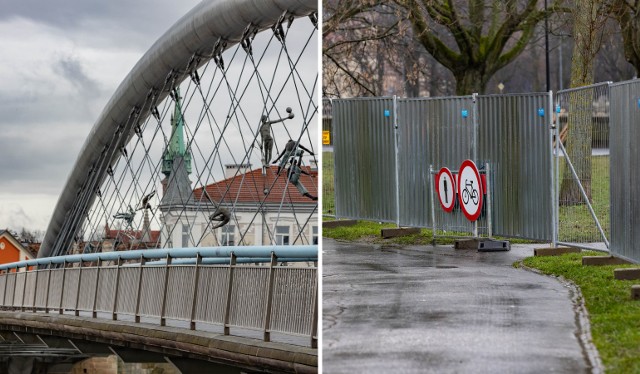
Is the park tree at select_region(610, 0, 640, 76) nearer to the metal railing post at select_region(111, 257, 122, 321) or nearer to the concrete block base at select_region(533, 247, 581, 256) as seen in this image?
the concrete block base at select_region(533, 247, 581, 256)

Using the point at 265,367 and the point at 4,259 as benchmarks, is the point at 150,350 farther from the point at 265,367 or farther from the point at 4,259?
the point at 4,259

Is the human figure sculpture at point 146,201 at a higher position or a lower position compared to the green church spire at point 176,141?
lower

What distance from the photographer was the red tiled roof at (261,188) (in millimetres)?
23750

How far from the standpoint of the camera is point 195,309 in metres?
12.2

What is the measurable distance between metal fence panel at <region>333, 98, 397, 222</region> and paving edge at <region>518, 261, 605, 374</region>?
5947 mm

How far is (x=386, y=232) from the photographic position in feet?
51.3

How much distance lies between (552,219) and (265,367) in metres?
4.59

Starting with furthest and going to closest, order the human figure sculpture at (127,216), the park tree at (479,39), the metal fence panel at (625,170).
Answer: the human figure sculpture at (127,216), the park tree at (479,39), the metal fence panel at (625,170)

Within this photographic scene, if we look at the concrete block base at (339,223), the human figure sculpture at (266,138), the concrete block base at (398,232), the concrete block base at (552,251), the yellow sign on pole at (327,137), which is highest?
the human figure sculpture at (266,138)

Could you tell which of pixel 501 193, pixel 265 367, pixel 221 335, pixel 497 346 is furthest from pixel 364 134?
pixel 497 346

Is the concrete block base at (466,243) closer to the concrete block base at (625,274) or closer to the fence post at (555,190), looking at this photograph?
the fence post at (555,190)

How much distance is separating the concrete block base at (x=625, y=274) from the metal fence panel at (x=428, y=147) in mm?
4315

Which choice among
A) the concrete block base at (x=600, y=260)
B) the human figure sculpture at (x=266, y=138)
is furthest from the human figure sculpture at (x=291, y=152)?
the concrete block base at (x=600, y=260)

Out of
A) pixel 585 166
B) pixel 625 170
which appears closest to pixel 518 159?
pixel 585 166
